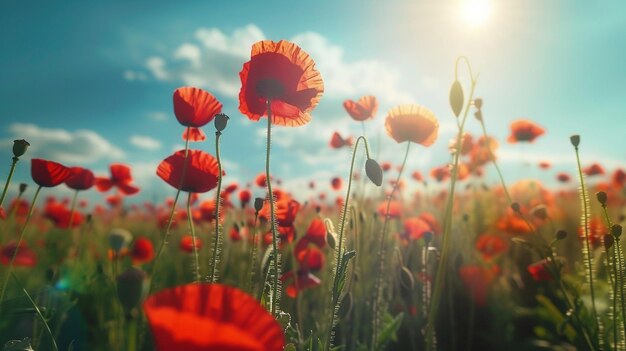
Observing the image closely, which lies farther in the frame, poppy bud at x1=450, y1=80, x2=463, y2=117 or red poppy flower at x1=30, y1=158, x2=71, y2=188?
red poppy flower at x1=30, y1=158, x2=71, y2=188

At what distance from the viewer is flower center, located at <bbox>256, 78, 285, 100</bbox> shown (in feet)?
4.53

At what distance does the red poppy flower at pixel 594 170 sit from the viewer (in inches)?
229

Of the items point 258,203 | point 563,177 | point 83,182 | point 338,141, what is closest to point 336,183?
point 338,141

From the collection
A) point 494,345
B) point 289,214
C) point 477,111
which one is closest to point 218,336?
point 289,214

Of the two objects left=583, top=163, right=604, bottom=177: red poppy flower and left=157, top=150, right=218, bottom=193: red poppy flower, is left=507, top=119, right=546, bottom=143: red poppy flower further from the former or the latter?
left=157, top=150, right=218, bottom=193: red poppy flower

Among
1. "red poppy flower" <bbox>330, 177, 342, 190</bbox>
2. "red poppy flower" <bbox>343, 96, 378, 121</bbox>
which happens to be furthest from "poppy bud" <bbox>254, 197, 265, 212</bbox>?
"red poppy flower" <bbox>330, 177, 342, 190</bbox>

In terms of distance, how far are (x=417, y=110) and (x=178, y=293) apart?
1.57 meters

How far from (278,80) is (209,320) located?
0.95 m

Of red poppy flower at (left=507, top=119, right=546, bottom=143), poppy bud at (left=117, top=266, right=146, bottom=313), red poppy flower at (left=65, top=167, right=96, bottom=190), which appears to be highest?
red poppy flower at (left=507, top=119, right=546, bottom=143)

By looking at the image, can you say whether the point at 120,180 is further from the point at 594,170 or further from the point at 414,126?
the point at 594,170

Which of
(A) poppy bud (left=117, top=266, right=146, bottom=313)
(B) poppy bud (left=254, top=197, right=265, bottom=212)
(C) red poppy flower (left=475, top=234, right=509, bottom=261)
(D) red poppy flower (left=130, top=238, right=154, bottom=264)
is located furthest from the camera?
(D) red poppy flower (left=130, top=238, right=154, bottom=264)

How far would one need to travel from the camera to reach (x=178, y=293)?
557 millimetres

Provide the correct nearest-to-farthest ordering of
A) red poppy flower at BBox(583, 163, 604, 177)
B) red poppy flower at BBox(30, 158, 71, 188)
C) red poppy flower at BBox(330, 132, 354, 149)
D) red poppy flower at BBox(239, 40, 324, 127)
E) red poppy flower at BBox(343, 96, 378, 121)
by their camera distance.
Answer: red poppy flower at BBox(239, 40, 324, 127)
red poppy flower at BBox(30, 158, 71, 188)
red poppy flower at BBox(343, 96, 378, 121)
red poppy flower at BBox(330, 132, 354, 149)
red poppy flower at BBox(583, 163, 604, 177)

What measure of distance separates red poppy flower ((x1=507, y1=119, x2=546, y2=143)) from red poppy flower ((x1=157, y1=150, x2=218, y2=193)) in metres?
4.10
